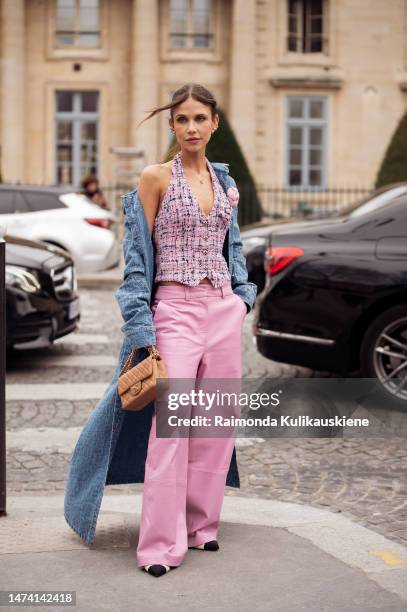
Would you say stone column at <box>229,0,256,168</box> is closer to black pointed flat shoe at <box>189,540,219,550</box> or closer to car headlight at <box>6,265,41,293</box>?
car headlight at <box>6,265,41,293</box>

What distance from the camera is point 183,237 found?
14.5 ft

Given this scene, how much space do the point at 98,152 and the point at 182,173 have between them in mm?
29547

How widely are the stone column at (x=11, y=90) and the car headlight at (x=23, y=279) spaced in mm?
23180

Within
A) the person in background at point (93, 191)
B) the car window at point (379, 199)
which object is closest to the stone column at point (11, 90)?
the person in background at point (93, 191)

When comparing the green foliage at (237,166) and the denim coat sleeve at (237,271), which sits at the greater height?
the green foliage at (237,166)

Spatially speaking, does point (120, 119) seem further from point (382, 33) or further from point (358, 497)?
point (358, 497)

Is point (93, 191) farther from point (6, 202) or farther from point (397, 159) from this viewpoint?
point (397, 159)

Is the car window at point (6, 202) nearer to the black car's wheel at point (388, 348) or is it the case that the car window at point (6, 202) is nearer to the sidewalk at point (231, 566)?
the black car's wheel at point (388, 348)

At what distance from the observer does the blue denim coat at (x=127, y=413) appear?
14.1 ft

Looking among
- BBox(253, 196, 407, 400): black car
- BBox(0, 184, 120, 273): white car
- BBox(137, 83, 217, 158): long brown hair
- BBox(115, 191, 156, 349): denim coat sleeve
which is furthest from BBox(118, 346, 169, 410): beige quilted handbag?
BBox(0, 184, 120, 273): white car

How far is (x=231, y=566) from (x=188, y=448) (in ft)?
1.58

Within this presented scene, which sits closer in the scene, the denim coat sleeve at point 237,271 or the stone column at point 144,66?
the denim coat sleeve at point 237,271

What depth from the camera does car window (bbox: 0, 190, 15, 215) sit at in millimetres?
16984

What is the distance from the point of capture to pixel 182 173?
445cm
